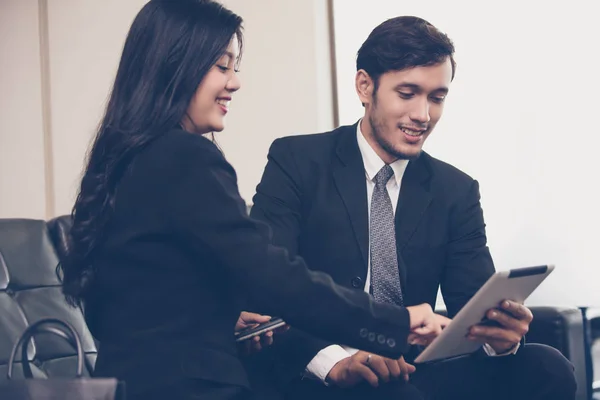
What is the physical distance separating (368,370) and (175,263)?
57 cm

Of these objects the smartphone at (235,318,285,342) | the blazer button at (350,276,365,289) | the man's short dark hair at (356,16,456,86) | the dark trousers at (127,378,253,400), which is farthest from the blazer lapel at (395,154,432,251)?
the dark trousers at (127,378,253,400)

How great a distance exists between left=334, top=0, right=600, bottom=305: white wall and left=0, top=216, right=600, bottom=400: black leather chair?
1.79 feet

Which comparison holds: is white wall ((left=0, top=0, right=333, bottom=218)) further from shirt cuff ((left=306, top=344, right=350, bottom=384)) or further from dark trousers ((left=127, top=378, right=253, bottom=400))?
dark trousers ((left=127, top=378, right=253, bottom=400))

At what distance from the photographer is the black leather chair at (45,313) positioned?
2172 mm

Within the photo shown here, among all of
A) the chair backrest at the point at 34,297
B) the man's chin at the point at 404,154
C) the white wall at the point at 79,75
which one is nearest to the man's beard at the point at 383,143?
the man's chin at the point at 404,154

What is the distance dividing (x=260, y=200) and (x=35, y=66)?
164cm

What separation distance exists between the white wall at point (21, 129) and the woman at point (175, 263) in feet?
6.43

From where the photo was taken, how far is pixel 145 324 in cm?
131

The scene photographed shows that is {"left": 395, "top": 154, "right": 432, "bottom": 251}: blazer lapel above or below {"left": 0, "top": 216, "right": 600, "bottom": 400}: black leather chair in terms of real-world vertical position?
above

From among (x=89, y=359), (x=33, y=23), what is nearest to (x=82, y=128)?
(x=33, y=23)

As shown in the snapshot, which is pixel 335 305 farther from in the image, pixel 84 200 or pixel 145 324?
A: pixel 84 200

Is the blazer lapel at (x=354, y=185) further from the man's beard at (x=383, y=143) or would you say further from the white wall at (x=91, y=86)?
the white wall at (x=91, y=86)

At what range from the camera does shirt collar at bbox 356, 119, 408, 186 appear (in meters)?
2.15

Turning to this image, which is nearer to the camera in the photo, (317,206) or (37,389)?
(37,389)
